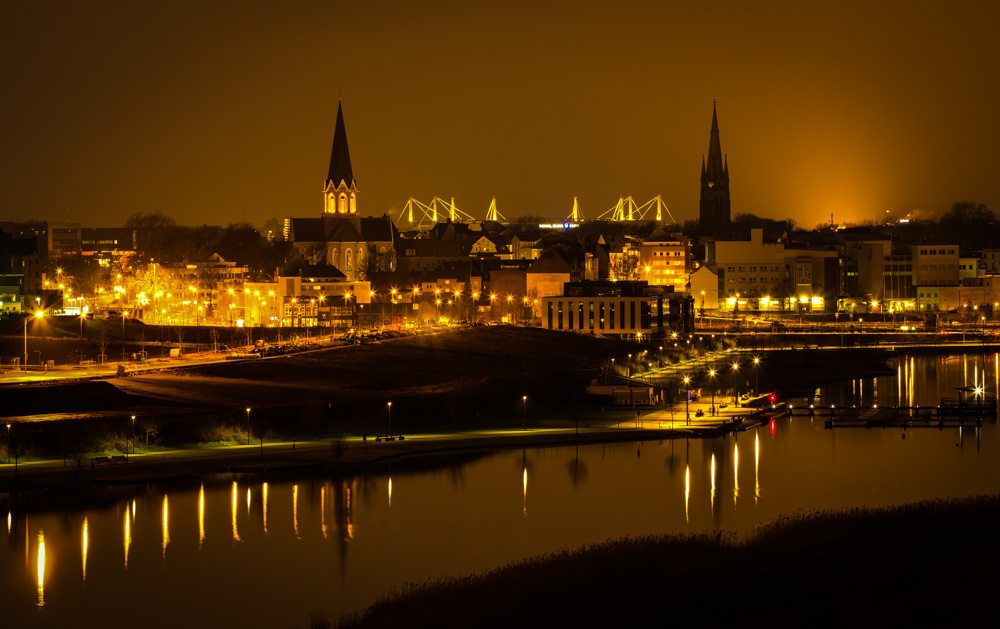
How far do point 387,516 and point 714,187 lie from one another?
89427 millimetres

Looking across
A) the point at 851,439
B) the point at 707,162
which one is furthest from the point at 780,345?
the point at 707,162

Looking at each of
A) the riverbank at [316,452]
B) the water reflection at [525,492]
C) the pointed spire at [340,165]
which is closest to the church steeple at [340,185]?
the pointed spire at [340,165]

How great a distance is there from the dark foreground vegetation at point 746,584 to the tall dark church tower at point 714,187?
8883 cm

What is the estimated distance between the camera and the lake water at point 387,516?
1675cm

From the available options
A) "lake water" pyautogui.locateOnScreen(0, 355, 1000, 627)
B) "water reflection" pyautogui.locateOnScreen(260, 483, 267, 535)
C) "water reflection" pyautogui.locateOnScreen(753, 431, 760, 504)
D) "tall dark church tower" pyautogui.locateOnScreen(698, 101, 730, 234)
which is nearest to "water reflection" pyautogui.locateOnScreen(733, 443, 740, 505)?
"lake water" pyautogui.locateOnScreen(0, 355, 1000, 627)

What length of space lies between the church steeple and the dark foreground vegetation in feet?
215

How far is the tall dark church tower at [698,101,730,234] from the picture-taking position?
107 meters

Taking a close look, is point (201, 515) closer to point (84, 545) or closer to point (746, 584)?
point (84, 545)

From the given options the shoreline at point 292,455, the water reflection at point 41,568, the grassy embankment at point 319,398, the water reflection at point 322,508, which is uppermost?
the grassy embankment at point 319,398

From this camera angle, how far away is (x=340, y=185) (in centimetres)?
8244

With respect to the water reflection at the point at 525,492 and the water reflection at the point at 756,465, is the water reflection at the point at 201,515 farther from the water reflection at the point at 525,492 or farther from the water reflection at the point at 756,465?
the water reflection at the point at 756,465

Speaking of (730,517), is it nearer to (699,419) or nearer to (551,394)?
(699,419)

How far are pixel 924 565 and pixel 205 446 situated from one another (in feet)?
48.7

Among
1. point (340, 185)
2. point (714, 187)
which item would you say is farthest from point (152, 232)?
point (714, 187)
